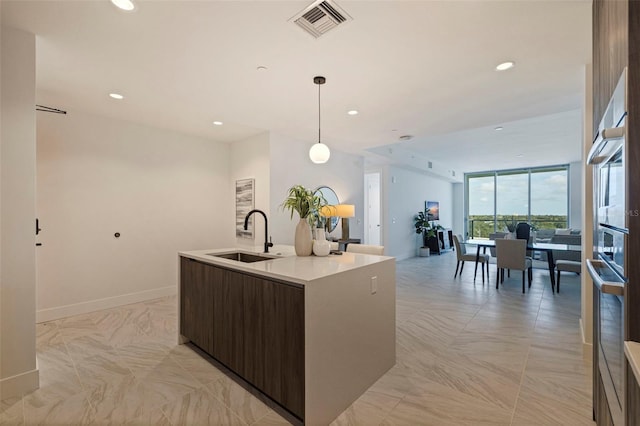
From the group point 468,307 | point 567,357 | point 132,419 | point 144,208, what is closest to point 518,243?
point 468,307

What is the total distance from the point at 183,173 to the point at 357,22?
3.84 m

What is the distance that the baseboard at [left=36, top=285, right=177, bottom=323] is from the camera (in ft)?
12.0

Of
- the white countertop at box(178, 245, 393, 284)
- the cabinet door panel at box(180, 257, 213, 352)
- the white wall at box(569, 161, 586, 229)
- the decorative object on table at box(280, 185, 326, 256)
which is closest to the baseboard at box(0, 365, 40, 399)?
the cabinet door panel at box(180, 257, 213, 352)

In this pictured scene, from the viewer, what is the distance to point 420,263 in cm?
774

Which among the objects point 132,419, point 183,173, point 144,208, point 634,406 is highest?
point 183,173

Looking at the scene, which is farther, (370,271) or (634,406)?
(370,271)

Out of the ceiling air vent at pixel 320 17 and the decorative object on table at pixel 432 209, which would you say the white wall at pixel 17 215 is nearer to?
the ceiling air vent at pixel 320 17

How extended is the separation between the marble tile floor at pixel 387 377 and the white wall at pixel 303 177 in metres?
2.07

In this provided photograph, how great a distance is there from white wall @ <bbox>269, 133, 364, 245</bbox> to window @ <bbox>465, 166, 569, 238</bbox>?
5.89 m

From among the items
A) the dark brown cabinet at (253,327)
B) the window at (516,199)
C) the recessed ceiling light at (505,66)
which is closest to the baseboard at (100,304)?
the dark brown cabinet at (253,327)

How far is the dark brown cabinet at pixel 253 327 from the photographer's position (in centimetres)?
178

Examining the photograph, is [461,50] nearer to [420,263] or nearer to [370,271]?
[370,271]

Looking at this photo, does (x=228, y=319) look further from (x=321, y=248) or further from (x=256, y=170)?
(x=256, y=170)

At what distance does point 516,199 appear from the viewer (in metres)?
10.4
